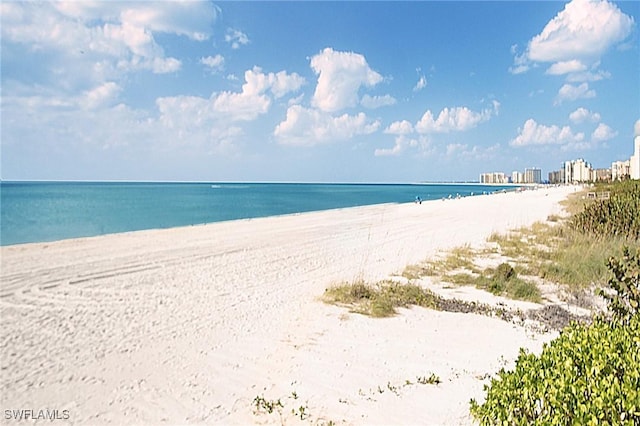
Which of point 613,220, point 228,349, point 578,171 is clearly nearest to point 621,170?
point 578,171

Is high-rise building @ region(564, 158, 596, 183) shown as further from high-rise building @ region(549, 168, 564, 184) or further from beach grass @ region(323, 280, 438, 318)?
beach grass @ region(323, 280, 438, 318)

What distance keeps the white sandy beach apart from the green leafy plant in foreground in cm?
164

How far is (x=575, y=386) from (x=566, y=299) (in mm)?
6188

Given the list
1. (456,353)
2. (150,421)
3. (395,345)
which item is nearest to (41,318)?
(150,421)

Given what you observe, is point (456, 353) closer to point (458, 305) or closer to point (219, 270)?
point (458, 305)

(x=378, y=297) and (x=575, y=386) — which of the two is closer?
(x=575, y=386)

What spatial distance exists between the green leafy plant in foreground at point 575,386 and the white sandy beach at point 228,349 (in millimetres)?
1635

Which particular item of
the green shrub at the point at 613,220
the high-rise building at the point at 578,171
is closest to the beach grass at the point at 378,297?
the green shrub at the point at 613,220

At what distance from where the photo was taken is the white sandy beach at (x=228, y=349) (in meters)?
4.17

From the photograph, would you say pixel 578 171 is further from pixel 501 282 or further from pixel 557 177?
pixel 501 282

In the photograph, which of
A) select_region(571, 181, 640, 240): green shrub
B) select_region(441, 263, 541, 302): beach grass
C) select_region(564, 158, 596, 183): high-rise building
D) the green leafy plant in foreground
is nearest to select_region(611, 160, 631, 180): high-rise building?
select_region(564, 158, 596, 183): high-rise building

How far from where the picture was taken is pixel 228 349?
18.4 ft

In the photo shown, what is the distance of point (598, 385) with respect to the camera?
2193 millimetres

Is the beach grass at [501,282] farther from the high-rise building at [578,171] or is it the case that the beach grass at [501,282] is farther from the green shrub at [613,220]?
the high-rise building at [578,171]
